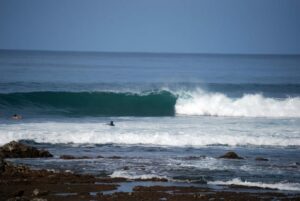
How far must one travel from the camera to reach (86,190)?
53.9 feet

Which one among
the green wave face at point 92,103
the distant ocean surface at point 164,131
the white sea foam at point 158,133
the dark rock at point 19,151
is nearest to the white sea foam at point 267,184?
the distant ocean surface at point 164,131

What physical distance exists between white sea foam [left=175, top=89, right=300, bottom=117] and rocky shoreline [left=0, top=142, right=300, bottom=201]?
22.2 m

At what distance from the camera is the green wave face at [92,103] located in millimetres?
39438

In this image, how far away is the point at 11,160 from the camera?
2095cm

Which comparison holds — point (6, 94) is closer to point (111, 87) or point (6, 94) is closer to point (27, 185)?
point (111, 87)

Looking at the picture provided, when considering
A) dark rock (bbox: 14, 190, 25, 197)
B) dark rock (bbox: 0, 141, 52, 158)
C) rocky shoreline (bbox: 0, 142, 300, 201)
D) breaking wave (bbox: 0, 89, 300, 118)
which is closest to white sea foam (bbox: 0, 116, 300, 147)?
dark rock (bbox: 0, 141, 52, 158)

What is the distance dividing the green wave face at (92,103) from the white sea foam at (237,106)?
1.04 m

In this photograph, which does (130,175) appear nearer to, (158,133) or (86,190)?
(86,190)

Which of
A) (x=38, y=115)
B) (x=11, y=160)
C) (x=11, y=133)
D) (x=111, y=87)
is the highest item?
(x=111, y=87)

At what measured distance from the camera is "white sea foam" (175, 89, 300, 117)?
39.6m

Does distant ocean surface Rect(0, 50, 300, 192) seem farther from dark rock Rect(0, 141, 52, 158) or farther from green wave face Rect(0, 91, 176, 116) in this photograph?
dark rock Rect(0, 141, 52, 158)

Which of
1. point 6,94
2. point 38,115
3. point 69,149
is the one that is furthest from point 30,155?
point 6,94

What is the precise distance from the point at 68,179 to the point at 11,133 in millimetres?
9808

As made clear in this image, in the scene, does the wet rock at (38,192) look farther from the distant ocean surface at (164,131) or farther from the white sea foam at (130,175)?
the distant ocean surface at (164,131)
